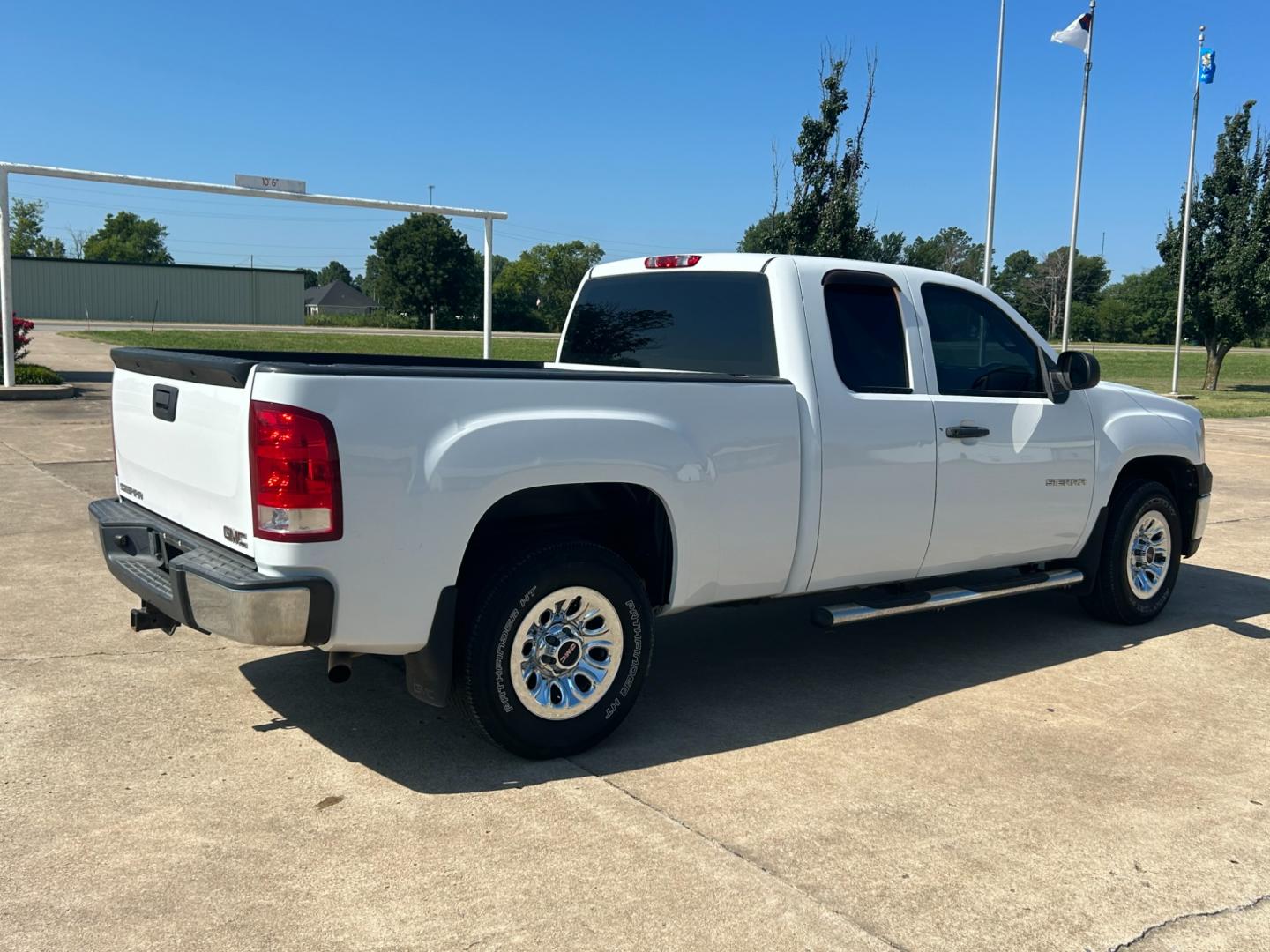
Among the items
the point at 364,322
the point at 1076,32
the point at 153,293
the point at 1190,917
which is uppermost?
the point at 1076,32

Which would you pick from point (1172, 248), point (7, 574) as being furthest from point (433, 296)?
point (7, 574)

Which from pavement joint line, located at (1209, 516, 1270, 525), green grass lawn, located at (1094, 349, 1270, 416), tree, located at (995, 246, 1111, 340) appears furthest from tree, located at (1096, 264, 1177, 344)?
pavement joint line, located at (1209, 516, 1270, 525)

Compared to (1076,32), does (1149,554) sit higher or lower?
lower

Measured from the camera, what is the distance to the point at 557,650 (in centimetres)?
430

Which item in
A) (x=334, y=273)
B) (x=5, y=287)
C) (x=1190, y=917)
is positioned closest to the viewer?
(x=1190, y=917)

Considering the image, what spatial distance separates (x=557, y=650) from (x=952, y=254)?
7334 cm

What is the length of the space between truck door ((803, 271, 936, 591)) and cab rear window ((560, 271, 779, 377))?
0.85 ft

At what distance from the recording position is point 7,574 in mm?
6875

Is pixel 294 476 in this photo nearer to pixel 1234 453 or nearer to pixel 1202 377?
pixel 1234 453

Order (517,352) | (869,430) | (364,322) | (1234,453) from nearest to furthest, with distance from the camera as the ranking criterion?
1. (869,430)
2. (1234,453)
3. (517,352)
4. (364,322)

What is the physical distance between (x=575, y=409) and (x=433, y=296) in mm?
84964

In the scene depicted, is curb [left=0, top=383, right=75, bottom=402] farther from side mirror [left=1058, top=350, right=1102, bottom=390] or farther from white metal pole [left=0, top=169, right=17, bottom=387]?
side mirror [left=1058, top=350, right=1102, bottom=390]

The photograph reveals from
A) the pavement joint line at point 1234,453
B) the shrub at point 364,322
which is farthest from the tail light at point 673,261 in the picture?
the shrub at point 364,322

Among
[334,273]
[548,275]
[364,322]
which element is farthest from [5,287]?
[334,273]
